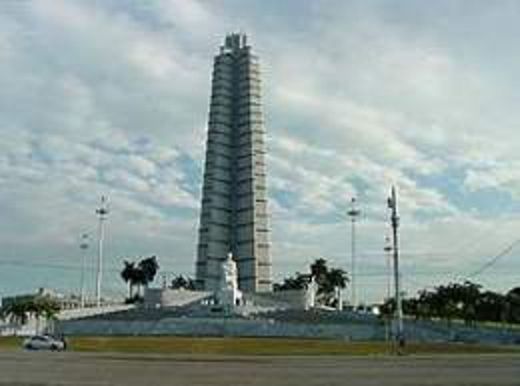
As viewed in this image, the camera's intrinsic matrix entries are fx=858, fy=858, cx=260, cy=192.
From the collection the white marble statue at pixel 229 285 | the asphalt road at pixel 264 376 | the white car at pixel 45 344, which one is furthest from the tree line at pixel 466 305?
the asphalt road at pixel 264 376

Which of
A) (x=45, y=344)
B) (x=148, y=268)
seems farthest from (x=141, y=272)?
(x=45, y=344)

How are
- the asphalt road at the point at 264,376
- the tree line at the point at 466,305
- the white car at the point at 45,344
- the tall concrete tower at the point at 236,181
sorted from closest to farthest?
the asphalt road at the point at 264,376 → the white car at the point at 45,344 → the tree line at the point at 466,305 → the tall concrete tower at the point at 236,181

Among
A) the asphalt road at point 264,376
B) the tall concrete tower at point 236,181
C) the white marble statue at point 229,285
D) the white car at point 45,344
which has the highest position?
the tall concrete tower at point 236,181

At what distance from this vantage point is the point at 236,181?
14438cm

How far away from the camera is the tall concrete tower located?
453ft

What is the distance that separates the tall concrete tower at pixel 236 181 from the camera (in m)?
138

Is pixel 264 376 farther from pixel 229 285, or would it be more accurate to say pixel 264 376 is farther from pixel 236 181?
pixel 236 181

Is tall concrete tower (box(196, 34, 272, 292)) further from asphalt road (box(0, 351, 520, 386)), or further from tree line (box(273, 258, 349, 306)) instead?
asphalt road (box(0, 351, 520, 386))

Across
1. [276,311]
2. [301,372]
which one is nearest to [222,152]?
[276,311]

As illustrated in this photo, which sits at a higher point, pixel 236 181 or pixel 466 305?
pixel 236 181

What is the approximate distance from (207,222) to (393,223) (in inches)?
3307

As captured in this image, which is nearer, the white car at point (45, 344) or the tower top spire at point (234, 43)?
the white car at point (45, 344)

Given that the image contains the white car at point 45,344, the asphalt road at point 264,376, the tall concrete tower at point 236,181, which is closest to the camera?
the asphalt road at point 264,376

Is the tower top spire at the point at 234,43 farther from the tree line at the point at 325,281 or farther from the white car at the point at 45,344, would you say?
the white car at the point at 45,344
